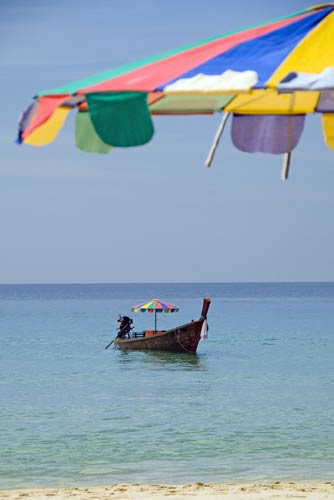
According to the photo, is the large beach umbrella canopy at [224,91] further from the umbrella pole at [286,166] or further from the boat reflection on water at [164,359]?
the boat reflection on water at [164,359]

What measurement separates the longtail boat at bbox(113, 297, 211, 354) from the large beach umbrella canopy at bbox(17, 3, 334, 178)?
25069 mm

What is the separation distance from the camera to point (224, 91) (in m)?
4.70

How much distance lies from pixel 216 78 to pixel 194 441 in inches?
457

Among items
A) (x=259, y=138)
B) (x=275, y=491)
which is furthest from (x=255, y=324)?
(x=259, y=138)

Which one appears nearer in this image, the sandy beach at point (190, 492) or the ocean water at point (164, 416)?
the sandy beach at point (190, 492)

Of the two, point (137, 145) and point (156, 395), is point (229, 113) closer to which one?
point (137, 145)

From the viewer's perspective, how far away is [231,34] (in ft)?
18.4

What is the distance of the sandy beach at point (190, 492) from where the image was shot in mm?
10039

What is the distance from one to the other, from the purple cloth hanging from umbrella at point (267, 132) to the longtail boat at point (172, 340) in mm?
24954

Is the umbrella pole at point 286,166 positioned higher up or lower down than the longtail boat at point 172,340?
higher up

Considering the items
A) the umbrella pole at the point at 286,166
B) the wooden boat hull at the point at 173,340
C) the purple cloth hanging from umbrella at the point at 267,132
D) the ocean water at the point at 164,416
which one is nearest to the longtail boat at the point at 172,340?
the wooden boat hull at the point at 173,340

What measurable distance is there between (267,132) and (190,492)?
5.69 m

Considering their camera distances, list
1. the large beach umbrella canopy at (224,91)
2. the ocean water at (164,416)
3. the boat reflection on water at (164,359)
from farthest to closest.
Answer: the boat reflection on water at (164,359), the ocean water at (164,416), the large beach umbrella canopy at (224,91)

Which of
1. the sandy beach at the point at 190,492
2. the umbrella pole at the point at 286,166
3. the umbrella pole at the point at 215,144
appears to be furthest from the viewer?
the sandy beach at the point at 190,492
